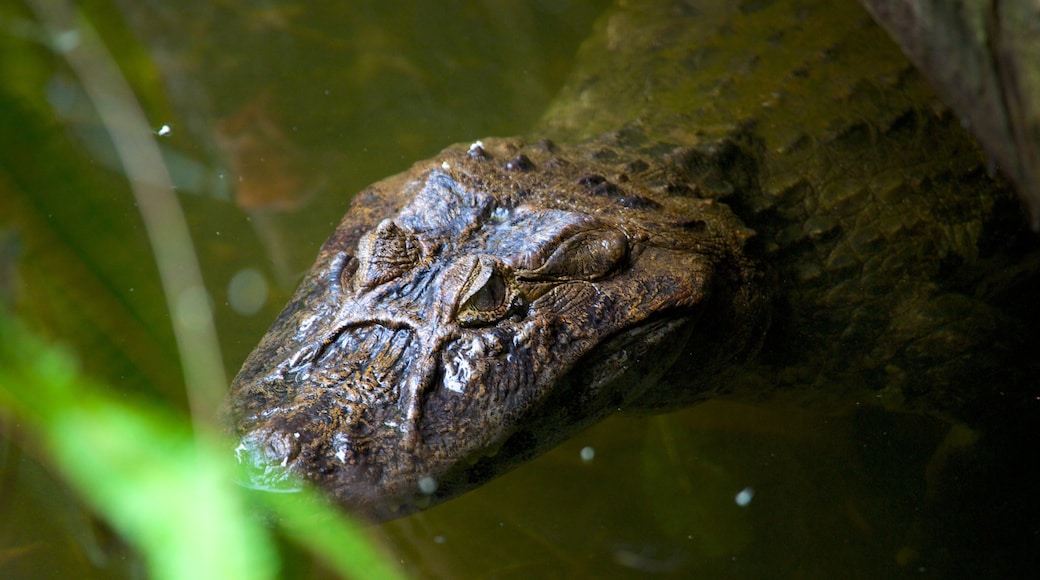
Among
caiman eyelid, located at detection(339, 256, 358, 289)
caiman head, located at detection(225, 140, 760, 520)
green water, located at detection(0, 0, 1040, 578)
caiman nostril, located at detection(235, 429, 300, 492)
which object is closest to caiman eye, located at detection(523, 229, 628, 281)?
caiman head, located at detection(225, 140, 760, 520)

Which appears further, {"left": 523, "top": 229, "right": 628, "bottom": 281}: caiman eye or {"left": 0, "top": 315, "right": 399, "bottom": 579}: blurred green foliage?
{"left": 523, "top": 229, "right": 628, "bottom": 281}: caiman eye

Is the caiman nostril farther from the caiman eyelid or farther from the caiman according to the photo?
the caiman eyelid

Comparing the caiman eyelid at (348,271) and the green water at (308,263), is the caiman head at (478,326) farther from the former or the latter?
the green water at (308,263)

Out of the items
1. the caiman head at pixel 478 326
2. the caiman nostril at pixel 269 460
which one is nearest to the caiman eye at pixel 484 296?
the caiman head at pixel 478 326

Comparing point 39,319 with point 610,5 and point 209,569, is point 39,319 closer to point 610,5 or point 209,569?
point 209,569

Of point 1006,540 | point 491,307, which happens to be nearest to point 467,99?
point 491,307

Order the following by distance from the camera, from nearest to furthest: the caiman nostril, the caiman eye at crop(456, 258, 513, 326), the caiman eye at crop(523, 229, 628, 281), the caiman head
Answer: the caiman nostril
the caiman head
the caiman eye at crop(456, 258, 513, 326)
the caiman eye at crop(523, 229, 628, 281)
